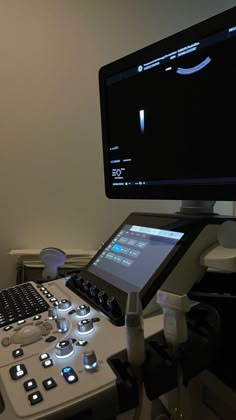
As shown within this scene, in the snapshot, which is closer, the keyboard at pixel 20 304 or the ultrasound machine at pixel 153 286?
the ultrasound machine at pixel 153 286

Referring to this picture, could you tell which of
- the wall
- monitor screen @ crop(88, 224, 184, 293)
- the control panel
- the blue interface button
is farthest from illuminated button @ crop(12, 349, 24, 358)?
the wall

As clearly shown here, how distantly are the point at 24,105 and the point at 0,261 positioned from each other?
65 centimetres

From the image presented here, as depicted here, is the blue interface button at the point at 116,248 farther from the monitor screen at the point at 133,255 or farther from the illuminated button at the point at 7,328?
the illuminated button at the point at 7,328

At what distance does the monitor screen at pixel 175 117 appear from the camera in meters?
0.53

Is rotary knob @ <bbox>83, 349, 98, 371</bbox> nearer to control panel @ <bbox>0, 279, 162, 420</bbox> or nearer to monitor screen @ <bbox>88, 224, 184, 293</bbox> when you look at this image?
control panel @ <bbox>0, 279, 162, 420</bbox>

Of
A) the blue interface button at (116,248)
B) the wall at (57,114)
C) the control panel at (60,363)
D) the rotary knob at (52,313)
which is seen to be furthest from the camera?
the wall at (57,114)

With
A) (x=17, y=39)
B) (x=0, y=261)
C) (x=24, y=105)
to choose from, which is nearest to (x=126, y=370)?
(x=0, y=261)

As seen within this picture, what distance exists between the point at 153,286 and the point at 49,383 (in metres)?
0.22

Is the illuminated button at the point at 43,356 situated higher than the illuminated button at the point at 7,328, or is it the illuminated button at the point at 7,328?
the illuminated button at the point at 43,356

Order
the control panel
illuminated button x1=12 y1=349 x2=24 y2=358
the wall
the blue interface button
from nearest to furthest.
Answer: the control panel
illuminated button x1=12 y1=349 x2=24 y2=358
the blue interface button
the wall

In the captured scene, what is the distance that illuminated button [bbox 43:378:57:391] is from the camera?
36cm

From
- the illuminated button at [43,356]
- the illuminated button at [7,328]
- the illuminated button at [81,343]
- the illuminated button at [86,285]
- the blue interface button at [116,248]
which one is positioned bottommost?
the illuminated button at [7,328]

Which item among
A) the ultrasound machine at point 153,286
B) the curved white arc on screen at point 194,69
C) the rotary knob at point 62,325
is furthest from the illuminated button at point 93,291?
the curved white arc on screen at point 194,69

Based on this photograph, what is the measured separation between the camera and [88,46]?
130cm
